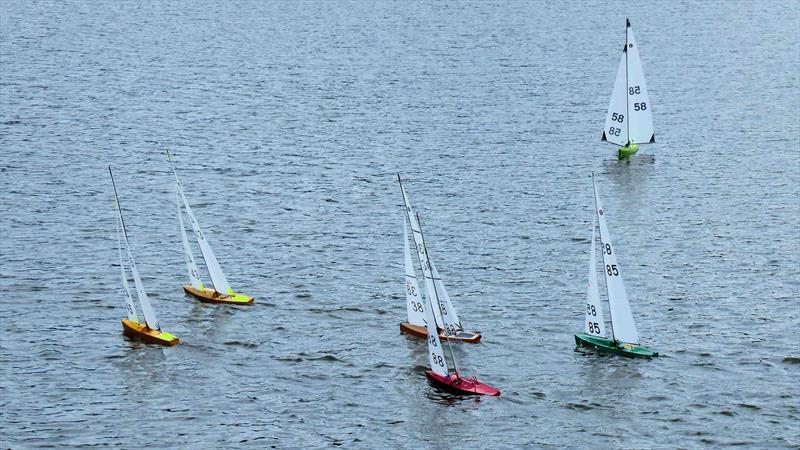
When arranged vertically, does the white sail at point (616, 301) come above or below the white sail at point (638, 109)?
below

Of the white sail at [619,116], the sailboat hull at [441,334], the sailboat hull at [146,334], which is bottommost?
the sailboat hull at [146,334]

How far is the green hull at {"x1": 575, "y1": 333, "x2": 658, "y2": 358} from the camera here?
231 ft


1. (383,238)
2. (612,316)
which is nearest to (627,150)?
(383,238)

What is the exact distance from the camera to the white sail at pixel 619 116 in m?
116

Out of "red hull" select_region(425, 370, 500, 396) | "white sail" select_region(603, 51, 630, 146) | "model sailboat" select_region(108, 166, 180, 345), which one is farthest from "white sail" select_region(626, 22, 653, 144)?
"model sailboat" select_region(108, 166, 180, 345)

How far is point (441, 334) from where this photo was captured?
72.2 meters

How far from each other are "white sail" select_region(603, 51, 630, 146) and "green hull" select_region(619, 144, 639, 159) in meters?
0.70

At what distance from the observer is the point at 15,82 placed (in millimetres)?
142500

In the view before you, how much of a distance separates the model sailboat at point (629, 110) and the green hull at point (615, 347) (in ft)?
153

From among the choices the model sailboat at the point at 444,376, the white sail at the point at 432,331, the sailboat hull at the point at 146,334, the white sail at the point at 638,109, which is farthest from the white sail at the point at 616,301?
the white sail at the point at 638,109

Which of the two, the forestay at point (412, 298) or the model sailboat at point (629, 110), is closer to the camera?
the forestay at point (412, 298)

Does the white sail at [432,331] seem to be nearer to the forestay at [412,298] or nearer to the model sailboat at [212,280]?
the forestay at [412,298]

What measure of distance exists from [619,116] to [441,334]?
49.8 metres

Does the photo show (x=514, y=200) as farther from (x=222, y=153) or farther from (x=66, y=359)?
(x=66, y=359)
